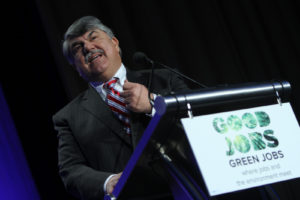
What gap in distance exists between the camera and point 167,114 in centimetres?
78

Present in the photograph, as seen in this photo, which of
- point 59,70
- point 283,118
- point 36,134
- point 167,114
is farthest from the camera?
point 59,70

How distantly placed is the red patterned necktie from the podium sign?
796 mm

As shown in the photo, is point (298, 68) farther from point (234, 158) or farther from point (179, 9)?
point (234, 158)

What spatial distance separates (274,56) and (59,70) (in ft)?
5.21

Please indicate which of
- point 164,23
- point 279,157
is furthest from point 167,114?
point 164,23

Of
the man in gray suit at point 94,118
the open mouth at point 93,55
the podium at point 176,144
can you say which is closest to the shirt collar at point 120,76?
the man in gray suit at point 94,118

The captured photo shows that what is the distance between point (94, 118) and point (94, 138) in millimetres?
92

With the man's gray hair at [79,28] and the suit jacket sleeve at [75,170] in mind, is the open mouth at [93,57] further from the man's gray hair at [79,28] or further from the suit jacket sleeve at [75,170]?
the suit jacket sleeve at [75,170]

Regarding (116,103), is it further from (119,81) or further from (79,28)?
(79,28)

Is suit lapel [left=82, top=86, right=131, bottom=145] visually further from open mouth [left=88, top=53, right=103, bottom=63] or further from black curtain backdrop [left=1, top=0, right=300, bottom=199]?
black curtain backdrop [left=1, top=0, right=300, bottom=199]

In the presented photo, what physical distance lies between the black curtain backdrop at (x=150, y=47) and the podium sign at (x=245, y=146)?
152 cm

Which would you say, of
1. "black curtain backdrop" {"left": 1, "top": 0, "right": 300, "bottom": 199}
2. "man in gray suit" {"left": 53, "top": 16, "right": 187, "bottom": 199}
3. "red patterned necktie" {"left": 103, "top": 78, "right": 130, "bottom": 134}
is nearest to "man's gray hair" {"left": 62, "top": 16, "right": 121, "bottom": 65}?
"man in gray suit" {"left": 53, "top": 16, "right": 187, "bottom": 199}

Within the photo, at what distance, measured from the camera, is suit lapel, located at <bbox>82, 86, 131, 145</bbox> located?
1582 millimetres

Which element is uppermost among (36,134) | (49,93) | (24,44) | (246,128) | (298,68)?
(24,44)
